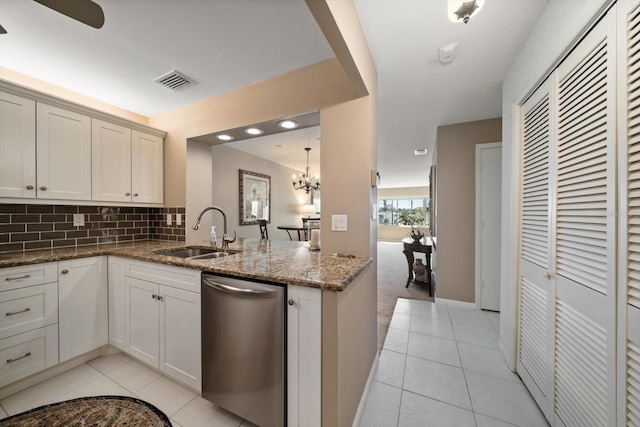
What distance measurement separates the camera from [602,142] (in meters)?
0.98

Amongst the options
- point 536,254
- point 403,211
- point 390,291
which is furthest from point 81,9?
point 403,211

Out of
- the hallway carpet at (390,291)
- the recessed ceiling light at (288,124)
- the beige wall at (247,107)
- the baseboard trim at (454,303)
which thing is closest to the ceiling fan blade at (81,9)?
the beige wall at (247,107)

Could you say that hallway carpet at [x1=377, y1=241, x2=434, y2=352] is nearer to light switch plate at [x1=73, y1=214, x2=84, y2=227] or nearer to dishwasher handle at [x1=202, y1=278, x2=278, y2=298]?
dishwasher handle at [x1=202, y1=278, x2=278, y2=298]

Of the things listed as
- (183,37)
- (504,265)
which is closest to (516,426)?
(504,265)

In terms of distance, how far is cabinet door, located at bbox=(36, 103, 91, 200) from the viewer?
1834mm

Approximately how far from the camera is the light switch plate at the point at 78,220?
2232 millimetres

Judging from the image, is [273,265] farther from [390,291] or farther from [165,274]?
[390,291]

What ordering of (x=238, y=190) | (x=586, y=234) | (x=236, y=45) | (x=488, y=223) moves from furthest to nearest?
1. (x=238, y=190)
2. (x=488, y=223)
3. (x=236, y=45)
4. (x=586, y=234)

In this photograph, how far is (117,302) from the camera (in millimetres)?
1918

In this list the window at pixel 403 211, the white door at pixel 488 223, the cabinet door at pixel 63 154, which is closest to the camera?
the cabinet door at pixel 63 154

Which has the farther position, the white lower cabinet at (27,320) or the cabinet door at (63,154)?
the cabinet door at (63,154)

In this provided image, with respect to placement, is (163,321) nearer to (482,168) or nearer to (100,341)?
(100,341)

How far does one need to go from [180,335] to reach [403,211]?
10.4m

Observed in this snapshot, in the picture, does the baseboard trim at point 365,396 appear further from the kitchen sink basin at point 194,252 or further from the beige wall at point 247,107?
the beige wall at point 247,107
